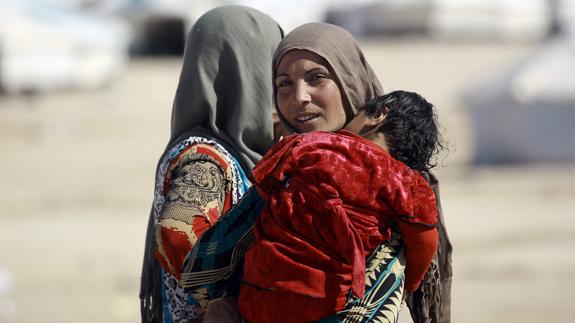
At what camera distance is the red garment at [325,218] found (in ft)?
6.72

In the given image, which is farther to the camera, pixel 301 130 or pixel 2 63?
pixel 2 63

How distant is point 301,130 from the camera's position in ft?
7.72

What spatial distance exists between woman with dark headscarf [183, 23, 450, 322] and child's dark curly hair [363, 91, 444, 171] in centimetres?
6

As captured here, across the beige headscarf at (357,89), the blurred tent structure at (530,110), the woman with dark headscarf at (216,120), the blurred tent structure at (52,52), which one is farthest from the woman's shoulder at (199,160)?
the blurred tent structure at (52,52)

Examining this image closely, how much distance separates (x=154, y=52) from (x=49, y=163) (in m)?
9.17

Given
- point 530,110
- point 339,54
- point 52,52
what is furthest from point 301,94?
point 52,52

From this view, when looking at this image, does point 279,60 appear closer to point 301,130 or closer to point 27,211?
point 301,130

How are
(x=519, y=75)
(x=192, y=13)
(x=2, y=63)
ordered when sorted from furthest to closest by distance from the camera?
(x=192, y=13), (x=2, y=63), (x=519, y=75)

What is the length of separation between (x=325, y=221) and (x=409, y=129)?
0.26 m

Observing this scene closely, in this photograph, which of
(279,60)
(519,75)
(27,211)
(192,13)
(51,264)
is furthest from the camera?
(192,13)

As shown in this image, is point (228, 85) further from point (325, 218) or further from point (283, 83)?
point (325, 218)

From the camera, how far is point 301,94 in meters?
2.31

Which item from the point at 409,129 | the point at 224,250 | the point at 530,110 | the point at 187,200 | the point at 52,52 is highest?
the point at 52,52

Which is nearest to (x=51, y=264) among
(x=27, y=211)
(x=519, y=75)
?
(x=27, y=211)
